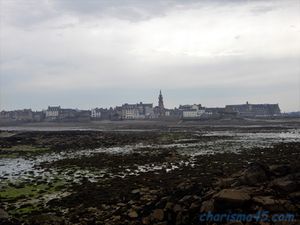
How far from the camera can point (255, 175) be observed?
14.9 meters

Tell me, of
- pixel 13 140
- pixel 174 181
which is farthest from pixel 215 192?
pixel 13 140

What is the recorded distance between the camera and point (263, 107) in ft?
650

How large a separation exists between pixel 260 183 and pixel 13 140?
49.2 metres

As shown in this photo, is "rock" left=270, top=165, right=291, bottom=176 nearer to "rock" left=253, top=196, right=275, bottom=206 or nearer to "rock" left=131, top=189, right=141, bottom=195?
"rock" left=253, top=196, right=275, bottom=206

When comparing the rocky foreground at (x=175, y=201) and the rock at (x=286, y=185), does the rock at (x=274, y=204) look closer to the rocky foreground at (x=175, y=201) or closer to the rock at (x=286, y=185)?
the rocky foreground at (x=175, y=201)

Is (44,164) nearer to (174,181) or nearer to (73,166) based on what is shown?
(73,166)

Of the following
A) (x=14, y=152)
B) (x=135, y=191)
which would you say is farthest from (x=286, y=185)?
(x=14, y=152)

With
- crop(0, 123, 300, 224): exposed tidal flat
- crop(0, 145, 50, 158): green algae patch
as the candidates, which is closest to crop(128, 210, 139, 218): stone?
crop(0, 123, 300, 224): exposed tidal flat

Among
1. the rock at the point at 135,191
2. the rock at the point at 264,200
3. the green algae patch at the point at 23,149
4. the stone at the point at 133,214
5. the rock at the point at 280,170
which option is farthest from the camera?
the green algae patch at the point at 23,149

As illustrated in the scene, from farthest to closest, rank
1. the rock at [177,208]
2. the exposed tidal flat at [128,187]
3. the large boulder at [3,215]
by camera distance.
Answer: the large boulder at [3,215]
the exposed tidal flat at [128,187]
the rock at [177,208]

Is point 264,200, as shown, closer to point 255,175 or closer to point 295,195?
point 295,195

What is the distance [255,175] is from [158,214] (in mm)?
4359

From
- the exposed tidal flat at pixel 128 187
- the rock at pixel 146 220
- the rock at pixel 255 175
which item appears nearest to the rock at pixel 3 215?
→ the exposed tidal flat at pixel 128 187

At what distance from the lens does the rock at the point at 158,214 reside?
13.3m
